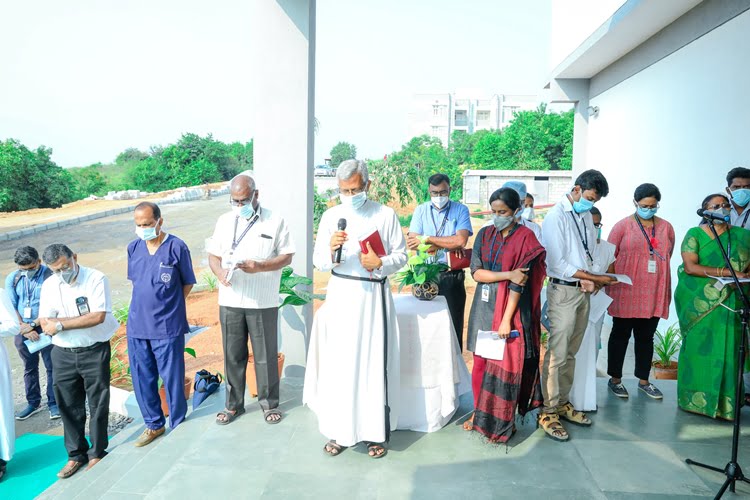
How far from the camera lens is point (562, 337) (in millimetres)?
3529

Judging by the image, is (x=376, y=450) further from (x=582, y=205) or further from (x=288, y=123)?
(x=288, y=123)

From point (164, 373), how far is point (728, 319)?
413cm

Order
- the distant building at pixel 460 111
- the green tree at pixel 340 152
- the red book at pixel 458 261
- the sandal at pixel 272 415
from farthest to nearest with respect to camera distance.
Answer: the distant building at pixel 460 111, the green tree at pixel 340 152, the red book at pixel 458 261, the sandal at pixel 272 415

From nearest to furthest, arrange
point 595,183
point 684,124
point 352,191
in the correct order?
1. point 352,191
2. point 595,183
3. point 684,124

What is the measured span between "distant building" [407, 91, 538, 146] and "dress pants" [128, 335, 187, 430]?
55288 millimetres

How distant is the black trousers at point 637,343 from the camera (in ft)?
13.8

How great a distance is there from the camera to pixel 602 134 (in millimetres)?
9719

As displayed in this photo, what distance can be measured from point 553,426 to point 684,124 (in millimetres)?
4598

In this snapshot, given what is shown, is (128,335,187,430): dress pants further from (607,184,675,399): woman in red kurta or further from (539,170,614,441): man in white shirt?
(607,184,675,399): woman in red kurta

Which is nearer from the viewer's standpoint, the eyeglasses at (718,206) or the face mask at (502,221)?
the face mask at (502,221)

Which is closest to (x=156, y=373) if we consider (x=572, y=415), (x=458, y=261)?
(x=458, y=261)

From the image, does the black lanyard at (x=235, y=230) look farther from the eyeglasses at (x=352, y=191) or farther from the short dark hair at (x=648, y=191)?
the short dark hair at (x=648, y=191)

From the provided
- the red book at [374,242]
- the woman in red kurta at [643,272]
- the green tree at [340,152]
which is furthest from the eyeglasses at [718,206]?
the green tree at [340,152]

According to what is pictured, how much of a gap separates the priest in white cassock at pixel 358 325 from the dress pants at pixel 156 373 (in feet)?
4.21
